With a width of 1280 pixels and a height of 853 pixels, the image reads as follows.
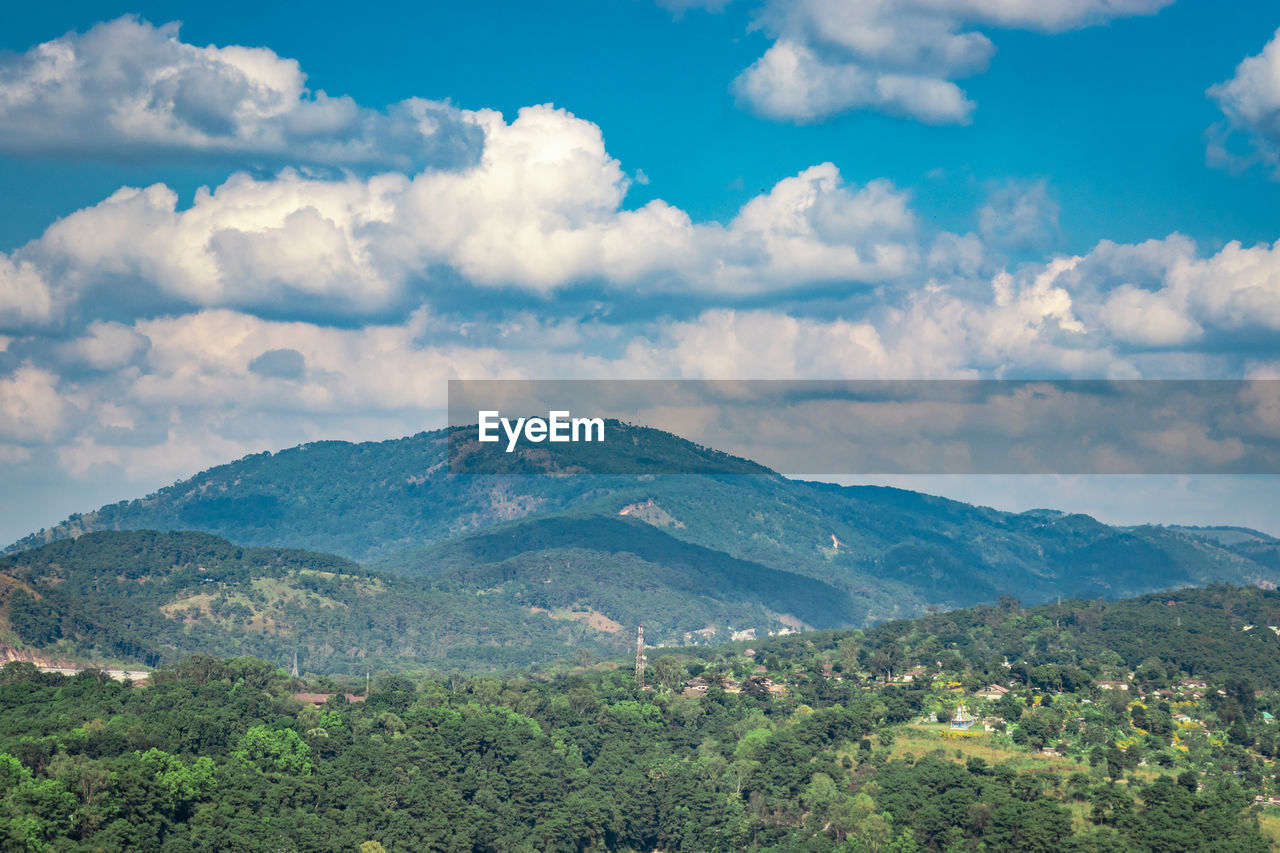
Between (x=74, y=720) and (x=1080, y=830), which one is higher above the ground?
(x=74, y=720)

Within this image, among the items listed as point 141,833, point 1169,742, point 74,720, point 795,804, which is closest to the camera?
point 141,833

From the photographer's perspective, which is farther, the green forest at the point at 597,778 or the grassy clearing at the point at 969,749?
the grassy clearing at the point at 969,749

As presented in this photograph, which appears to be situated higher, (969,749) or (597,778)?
(969,749)

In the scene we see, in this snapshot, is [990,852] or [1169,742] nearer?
[990,852]

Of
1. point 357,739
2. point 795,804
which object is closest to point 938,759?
point 795,804

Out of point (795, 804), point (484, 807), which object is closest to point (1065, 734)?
point (795, 804)

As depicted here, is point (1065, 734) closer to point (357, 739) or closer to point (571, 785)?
point (571, 785)

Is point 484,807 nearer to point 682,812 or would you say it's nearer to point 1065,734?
point 682,812

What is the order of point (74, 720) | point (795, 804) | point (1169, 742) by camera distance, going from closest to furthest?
1. point (74, 720)
2. point (795, 804)
3. point (1169, 742)

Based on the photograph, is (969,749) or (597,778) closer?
(597,778)

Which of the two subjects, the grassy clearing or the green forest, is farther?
the grassy clearing
